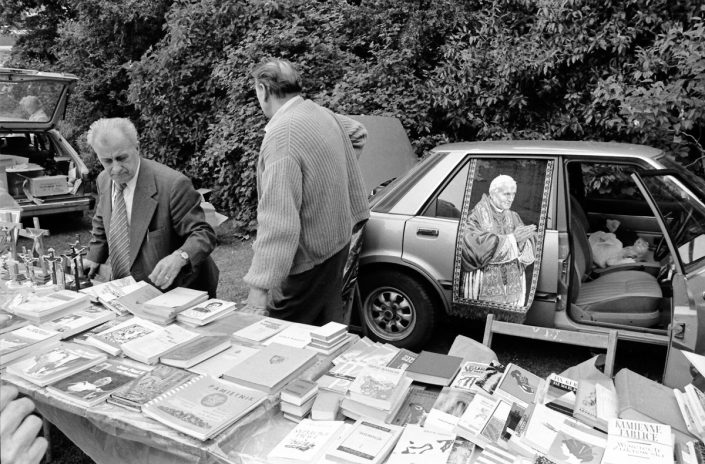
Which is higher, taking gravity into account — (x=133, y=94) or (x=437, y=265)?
(x=133, y=94)

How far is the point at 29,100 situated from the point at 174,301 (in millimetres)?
6916

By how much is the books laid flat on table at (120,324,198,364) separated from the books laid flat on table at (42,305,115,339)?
13.1 inches

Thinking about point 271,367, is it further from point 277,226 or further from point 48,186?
point 48,186

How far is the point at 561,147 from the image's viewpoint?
3.90 metres

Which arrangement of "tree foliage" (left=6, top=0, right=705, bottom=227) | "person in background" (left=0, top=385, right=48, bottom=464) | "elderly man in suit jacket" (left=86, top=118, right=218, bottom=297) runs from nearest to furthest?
1. "person in background" (left=0, top=385, right=48, bottom=464)
2. "elderly man in suit jacket" (left=86, top=118, right=218, bottom=297)
3. "tree foliage" (left=6, top=0, right=705, bottom=227)

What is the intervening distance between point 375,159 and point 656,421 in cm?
358

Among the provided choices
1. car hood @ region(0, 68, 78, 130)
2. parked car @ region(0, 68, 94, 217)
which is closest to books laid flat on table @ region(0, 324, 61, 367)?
parked car @ region(0, 68, 94, 217)

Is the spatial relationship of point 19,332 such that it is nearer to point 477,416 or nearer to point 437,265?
point 477,416

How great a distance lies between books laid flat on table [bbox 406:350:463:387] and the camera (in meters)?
2.05

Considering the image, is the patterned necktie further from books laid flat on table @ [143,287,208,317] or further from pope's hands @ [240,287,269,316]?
pope's hands @ [240,287,269,316]

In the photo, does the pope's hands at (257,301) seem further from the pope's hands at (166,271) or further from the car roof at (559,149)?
the car roof at (559,149)

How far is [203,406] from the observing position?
1869 mm

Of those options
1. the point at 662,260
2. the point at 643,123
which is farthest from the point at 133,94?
the point at 662,260

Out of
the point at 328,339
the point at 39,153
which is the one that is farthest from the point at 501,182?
the point at 39,153
